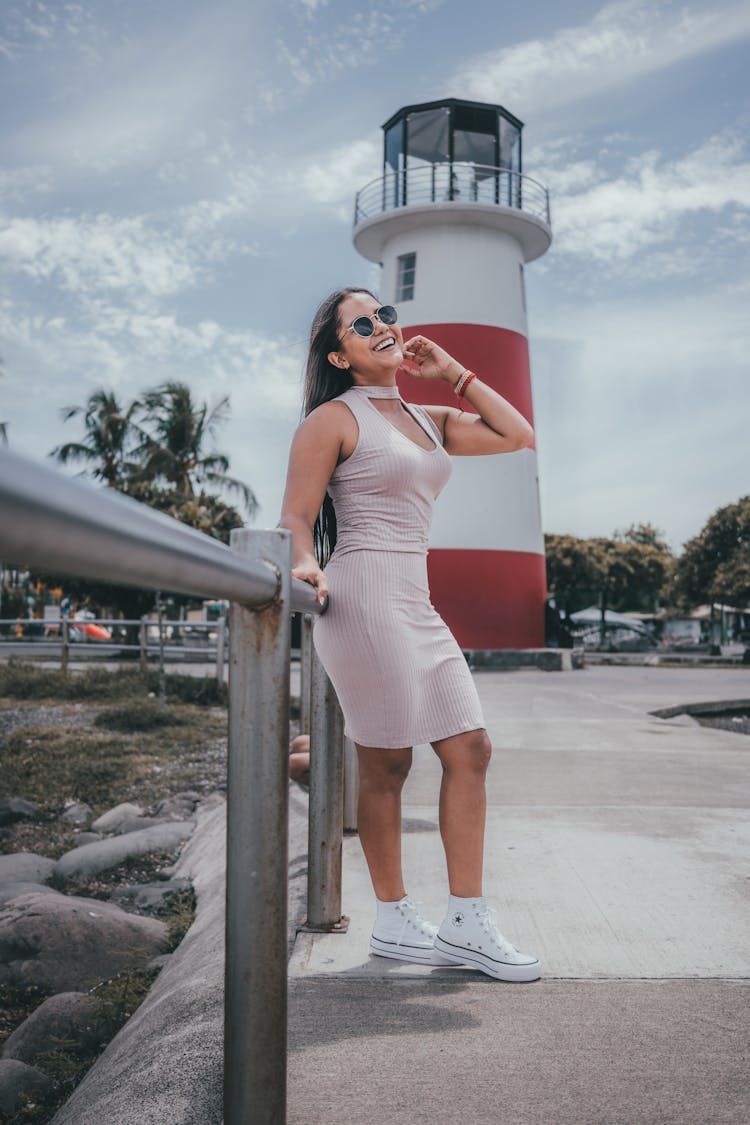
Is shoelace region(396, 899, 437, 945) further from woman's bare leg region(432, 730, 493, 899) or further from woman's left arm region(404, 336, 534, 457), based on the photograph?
woman's left arm region(404, 336, 534, 457)

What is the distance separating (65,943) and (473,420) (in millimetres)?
2312

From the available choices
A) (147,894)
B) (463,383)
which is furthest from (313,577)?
(147,894)

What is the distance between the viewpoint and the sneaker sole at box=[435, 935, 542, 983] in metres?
2.34

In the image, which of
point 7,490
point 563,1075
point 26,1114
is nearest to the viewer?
point 7,490

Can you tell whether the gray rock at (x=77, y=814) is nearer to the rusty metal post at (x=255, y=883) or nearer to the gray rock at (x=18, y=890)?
the gray rock at (x=18, y=890)

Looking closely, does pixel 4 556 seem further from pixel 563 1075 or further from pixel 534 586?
pixel 534 586

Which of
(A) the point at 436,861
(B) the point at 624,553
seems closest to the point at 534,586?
(A) the point at 436,861

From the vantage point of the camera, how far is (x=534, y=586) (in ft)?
66.2

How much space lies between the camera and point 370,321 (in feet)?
8.55

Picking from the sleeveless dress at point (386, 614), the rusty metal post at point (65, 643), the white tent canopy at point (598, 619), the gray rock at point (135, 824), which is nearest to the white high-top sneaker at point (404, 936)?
the sleeveless dress at point (386, 614)

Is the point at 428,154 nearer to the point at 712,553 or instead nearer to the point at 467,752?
the point at 712,553

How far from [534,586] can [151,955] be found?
1706 centimetres

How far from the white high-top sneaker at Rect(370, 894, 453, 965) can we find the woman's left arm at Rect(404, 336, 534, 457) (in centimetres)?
122

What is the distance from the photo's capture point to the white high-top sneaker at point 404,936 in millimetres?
2471
